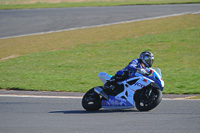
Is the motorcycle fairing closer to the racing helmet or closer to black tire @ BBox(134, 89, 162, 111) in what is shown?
black tire @ BBox(134, 89, 162, 111)

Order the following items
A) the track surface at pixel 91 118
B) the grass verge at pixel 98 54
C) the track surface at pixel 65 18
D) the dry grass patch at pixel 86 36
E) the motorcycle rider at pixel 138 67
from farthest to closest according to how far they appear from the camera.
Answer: the track surface at pixel 65 18 < the dry grass patch at pixel 86 36 < the grass verge at pixel 98 54 < the motorcycle rider at pixel 138 67 < the track surface at pixel 91 118

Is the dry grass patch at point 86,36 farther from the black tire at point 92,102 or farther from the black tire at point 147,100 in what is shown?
the black tire at point 147,100

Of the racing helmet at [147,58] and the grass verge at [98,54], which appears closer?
the racing helmet at [147,58]

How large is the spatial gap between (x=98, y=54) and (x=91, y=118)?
34.4 ft

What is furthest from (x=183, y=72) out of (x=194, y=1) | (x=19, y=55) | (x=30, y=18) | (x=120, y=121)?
(x=194, y=1)

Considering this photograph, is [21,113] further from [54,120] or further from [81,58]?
[81,58]

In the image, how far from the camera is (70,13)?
32625 millimetres

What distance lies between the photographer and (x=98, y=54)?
59.4 feet

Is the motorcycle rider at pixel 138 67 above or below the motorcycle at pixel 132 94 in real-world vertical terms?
above

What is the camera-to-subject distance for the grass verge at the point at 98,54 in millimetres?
12680

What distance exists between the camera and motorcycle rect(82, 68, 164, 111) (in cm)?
792

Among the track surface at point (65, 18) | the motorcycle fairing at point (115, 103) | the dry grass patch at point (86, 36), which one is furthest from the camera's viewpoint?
the track surface at point (65, 18)

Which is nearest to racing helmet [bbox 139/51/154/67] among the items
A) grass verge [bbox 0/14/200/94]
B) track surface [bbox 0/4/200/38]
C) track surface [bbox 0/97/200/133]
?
track surface [bbox 0/97/200/133]

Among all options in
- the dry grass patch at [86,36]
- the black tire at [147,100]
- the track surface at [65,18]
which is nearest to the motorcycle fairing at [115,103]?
the black tire at [147,100]
